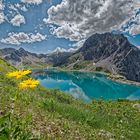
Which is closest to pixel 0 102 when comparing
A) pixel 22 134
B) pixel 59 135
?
pixel 59 135

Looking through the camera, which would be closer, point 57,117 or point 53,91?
point 57,117

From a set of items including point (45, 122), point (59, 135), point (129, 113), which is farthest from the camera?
point (129, 113)

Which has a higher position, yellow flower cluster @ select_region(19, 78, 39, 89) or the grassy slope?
yellow flower cluster @ select_region(19, 78, 39, 89)

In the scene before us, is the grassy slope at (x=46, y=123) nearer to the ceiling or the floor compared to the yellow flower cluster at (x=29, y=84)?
nearer to the floor

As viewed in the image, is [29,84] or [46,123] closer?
[29,84]

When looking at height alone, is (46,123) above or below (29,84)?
below

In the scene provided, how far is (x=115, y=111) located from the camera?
21938mm

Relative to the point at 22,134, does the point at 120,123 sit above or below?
below

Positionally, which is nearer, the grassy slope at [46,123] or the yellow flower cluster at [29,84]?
the yellow flower cluster at [29,84]

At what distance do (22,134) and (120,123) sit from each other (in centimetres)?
1201

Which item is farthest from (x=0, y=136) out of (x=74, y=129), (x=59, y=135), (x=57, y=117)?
(x=57, y=117)

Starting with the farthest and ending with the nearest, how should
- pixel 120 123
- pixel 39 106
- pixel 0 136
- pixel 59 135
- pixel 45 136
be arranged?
pixel 120 123, pixel 39 106, pixel 59 135, pixel 45 136, pixel 0 136

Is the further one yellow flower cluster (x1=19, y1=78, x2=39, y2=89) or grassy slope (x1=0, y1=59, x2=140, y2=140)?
grassy slope (x1=0, y1=59, x2=140, y2=140)

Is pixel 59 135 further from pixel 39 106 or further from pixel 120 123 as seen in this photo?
pixel 120 123
